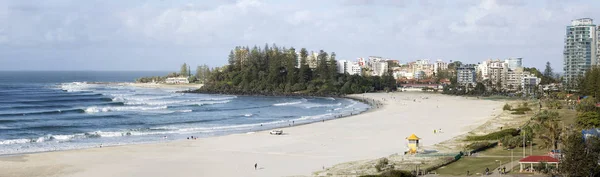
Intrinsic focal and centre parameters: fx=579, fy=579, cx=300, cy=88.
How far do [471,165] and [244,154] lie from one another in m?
14.0

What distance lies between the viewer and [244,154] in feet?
118

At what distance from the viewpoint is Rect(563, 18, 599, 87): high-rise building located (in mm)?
109625

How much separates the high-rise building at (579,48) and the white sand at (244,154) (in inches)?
2709

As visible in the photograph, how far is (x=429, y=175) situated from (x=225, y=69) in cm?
11146

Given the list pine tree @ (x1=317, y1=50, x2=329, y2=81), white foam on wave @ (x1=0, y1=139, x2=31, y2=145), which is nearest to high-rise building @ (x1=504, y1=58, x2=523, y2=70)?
pine tree @ (x1=317, y1=50, x2=329, y2=81)

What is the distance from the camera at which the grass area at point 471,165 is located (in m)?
26.9

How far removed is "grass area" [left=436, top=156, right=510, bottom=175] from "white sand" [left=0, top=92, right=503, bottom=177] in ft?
19.3

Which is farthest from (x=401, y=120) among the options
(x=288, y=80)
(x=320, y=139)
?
(x=288, y=80)

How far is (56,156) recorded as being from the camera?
3469 centimetres

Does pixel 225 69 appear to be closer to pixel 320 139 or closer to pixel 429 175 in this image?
pixel 320 139

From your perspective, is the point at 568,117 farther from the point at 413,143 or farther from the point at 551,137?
the point at 413,143

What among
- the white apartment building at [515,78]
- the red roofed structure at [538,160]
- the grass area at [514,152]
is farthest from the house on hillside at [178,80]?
the red roofed structure at [538,160]

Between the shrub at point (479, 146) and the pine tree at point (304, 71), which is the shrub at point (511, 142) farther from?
the pine tree at point (304, 71)

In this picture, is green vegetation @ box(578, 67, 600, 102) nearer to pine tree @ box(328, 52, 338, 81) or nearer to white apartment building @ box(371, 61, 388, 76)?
pine tree @ box(328, 52, 338, 81)
